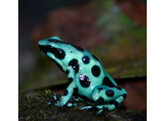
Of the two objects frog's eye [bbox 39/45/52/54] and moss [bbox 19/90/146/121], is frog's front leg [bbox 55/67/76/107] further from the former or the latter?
frog's eye [bbox 39/45/52/54]

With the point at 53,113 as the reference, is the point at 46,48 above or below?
above

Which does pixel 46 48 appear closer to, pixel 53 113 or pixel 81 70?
pixel 81 70

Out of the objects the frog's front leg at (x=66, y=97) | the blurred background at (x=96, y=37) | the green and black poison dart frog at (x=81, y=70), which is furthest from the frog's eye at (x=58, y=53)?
the blurred background at (x=96, y=37)

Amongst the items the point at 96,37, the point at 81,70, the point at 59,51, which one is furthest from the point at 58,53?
the point at 96,37

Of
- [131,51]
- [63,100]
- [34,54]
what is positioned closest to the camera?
[63,100]

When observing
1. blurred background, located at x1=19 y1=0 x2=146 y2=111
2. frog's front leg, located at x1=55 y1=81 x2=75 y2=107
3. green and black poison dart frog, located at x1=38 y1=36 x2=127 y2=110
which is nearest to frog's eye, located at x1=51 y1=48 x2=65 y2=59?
green and black poison dart frog, located at x1=38 y1=36 x2=127 y2=110
